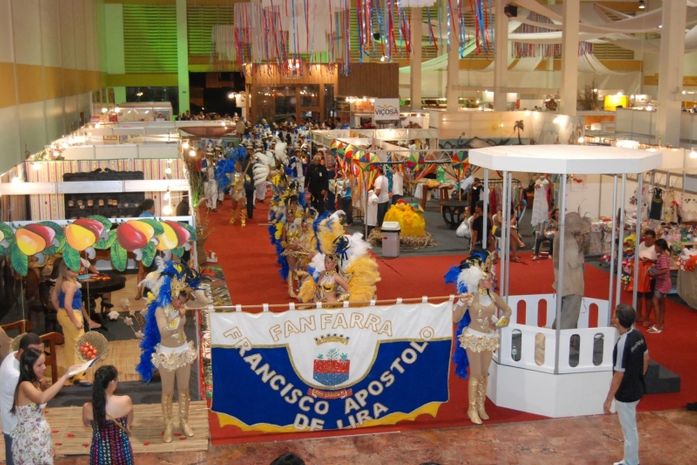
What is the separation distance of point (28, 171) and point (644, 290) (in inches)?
374

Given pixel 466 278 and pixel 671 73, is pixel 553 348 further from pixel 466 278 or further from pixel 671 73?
pixel 671 73

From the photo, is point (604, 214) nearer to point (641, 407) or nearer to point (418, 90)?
point (641, 407)

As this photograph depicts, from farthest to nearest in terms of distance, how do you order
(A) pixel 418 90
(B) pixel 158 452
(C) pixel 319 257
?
(A) pixel 418 90
(C) pixel 319 257
(B) pixel 158 452

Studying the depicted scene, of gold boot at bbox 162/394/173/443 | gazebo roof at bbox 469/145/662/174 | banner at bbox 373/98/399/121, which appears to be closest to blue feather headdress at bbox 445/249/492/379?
gazebo roof at bbox 469/145/662/174

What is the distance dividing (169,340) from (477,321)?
2452 mm

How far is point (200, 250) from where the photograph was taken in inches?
534

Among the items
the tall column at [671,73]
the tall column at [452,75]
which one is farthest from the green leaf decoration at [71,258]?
the tall column at [452,75]

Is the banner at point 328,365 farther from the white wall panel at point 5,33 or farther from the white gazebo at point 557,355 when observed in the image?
the white wall panel at point 5,33

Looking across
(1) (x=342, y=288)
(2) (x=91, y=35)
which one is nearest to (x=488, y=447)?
(1) (x=342, y=288)

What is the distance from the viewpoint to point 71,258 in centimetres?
790

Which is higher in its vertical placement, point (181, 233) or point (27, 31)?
point (27, 31)

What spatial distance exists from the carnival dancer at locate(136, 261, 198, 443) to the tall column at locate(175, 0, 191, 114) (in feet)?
99.2

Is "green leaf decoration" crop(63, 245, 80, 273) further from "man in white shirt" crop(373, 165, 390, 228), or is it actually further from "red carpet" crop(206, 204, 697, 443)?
"man in white shirt" crop(373, 165, 390, 228)

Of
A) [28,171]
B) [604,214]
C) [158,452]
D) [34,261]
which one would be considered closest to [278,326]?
[158,452]
